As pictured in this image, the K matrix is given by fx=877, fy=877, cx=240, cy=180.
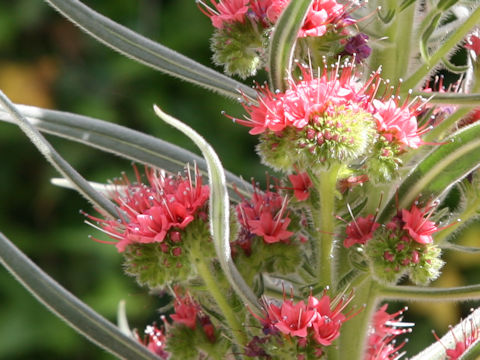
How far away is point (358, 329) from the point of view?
1341 mm

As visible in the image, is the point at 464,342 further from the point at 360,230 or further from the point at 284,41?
the point at 284,41

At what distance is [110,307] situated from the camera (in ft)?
11.9

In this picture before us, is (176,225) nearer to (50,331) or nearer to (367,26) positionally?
(367,26)

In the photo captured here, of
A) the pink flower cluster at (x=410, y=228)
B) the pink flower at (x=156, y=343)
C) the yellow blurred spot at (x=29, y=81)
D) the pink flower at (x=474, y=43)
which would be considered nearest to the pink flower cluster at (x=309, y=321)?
the pink flower cluster at (x=410, y=228)

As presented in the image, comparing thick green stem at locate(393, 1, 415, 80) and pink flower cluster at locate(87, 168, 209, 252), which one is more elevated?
thick green stem at locate(393, 1, 415, 80)

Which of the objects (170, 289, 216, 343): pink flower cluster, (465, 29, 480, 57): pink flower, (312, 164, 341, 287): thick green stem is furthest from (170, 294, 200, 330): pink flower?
(465, 29, 480, 57): pink flower

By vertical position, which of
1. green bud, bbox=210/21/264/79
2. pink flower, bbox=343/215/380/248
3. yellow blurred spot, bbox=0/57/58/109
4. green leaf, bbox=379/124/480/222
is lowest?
yellow blurred spot, bbox=0/57/58/109

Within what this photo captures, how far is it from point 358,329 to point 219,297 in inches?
8.7

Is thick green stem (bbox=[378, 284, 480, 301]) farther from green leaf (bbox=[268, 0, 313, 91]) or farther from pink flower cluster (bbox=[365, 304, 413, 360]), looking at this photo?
green leaf (bbox=[268, 0, 313, 91])

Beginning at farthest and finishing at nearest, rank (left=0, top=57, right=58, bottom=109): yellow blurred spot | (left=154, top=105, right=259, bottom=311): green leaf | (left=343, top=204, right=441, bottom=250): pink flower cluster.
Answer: (left=0, top=57, right=58, bottom=109): yellow blurred spot → (left=343, top=204, right=441, bottom=250): pink flower cluster → (left=154, top=105, right=259, bottom=311): green leaf

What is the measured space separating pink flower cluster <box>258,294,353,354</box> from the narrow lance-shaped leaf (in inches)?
12.7

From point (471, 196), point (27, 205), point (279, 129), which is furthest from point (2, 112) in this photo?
point (27, 205)

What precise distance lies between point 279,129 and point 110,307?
2558 mm

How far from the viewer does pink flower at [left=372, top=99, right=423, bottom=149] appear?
1218mm
